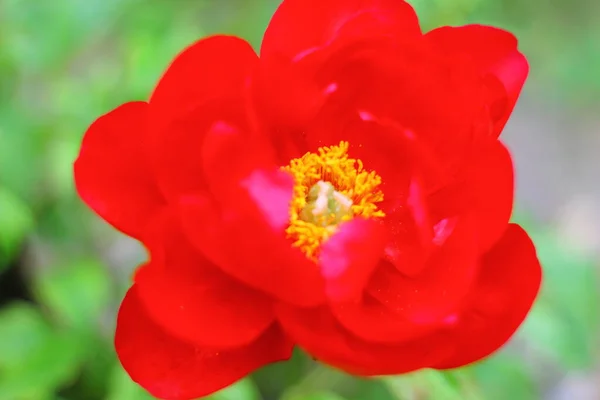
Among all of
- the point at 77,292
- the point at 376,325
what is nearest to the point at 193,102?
the point at 376,325

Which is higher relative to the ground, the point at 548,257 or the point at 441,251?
the point at 441,251

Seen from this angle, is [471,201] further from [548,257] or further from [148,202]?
[548,257]

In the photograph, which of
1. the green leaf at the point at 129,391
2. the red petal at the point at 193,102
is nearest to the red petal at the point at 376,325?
the red petal at the point at 193,102

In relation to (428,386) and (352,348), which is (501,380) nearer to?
(428,386)

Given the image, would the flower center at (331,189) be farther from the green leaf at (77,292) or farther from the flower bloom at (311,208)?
the green leaf at (77,292)

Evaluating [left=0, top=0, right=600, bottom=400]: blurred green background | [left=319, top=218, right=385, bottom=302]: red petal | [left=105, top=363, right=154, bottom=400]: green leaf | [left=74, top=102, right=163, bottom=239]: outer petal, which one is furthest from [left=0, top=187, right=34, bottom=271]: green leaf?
[left=319, top=218, right=385, bottom=302]: red petal

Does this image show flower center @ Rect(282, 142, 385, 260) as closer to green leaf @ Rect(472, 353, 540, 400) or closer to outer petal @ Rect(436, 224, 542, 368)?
outer petal @ Rect(436, 224, 542, 368)

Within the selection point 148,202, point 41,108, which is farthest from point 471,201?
point 41,108
